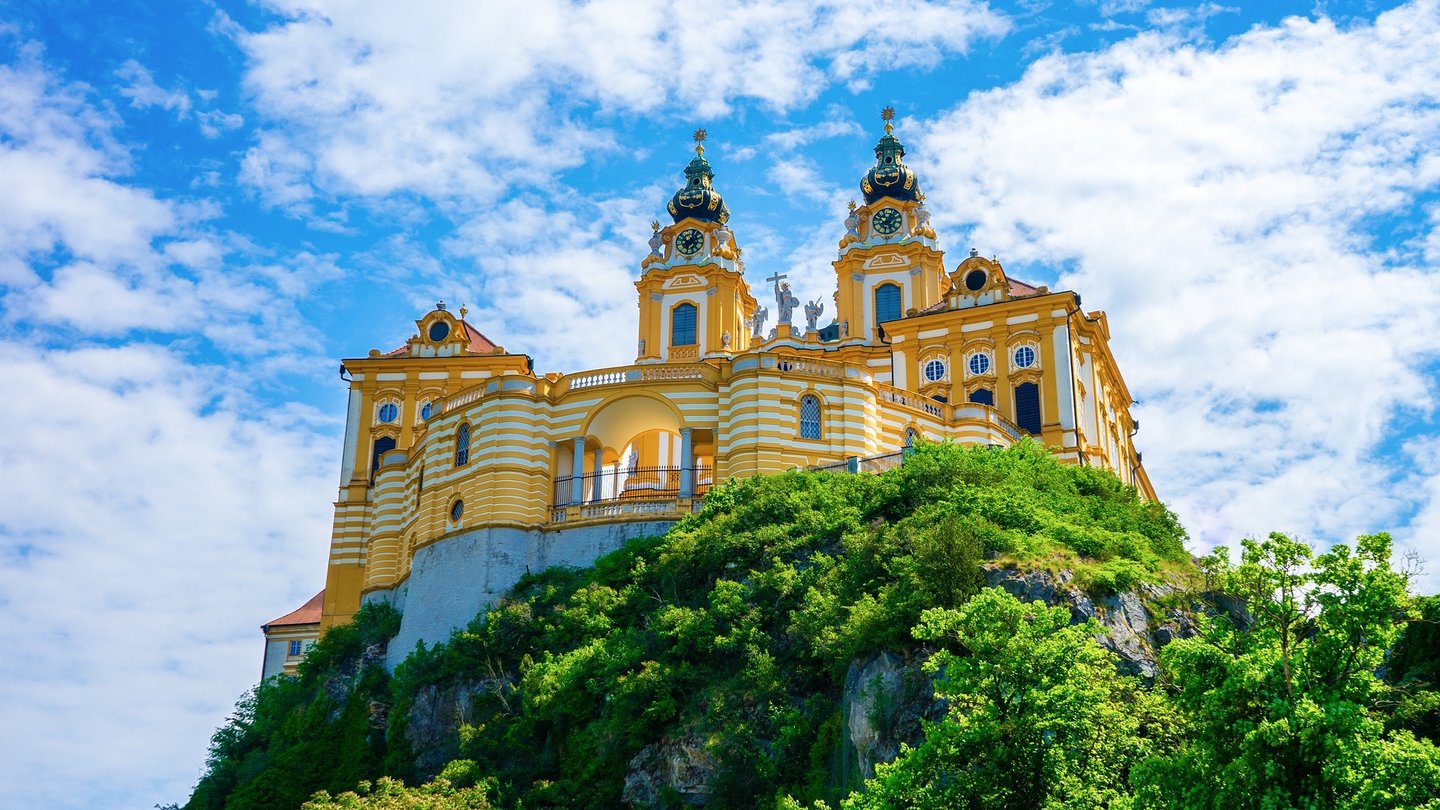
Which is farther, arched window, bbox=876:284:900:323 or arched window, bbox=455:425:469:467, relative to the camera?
arched window, bbox=876:284:900:323

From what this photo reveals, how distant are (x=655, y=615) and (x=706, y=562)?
2049 millimetres

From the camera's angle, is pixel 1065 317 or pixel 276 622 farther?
pixel 276 622

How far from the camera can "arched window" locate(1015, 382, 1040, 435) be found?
54.4 meters

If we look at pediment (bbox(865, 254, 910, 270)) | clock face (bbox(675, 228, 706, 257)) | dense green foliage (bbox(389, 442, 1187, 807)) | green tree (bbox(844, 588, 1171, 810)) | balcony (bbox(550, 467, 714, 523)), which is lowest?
green tree (bbox(844, 588, 1171, 810))

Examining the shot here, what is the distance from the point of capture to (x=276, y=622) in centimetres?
6500

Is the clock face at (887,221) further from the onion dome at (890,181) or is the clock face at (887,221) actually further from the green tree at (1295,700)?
the green tree at (1295,700)

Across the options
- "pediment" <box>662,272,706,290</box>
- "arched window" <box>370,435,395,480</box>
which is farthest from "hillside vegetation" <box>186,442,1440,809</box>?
"pediment" <box>662,272,706,290</box>

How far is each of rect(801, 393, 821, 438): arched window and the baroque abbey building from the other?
0.15 ft

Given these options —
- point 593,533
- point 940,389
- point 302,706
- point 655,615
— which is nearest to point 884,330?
point 940,389

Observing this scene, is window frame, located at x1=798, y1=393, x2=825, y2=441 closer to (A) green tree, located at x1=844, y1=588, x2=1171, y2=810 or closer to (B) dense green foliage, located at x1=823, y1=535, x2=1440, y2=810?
(B) dense green foliage, located at x1=823, y1=535, x2=1440, y2=810

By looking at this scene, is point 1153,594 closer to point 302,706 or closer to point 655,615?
point 655,615

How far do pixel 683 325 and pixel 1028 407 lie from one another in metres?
16.6

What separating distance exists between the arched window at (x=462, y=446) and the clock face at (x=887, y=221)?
23966mm

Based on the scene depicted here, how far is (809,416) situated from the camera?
48.2 m
